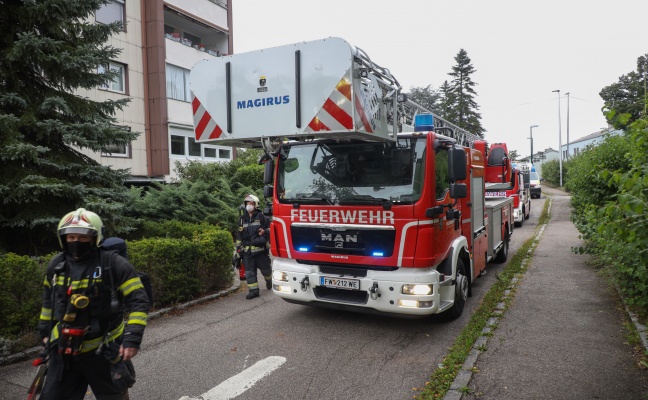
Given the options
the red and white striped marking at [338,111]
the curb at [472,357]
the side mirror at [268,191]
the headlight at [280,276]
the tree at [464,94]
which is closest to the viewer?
the curb at [472,357]

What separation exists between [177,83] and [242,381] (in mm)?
18551

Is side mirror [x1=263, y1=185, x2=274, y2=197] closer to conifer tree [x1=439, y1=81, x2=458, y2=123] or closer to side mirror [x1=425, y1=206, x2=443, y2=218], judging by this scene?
side mirror [x1=425, y1=206, x2=443, y2=218]

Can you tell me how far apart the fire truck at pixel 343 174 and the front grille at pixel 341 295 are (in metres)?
0.01

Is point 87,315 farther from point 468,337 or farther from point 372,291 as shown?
point 468,337

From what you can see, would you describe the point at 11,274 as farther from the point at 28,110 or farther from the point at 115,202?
the point at 28,110

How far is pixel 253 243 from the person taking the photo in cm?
790

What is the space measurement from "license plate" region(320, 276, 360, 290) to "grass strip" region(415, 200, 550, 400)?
1355mm

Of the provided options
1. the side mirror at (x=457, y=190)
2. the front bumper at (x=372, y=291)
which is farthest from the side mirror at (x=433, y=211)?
the front bumper at (x=372, y=291)

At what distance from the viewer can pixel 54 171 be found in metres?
7.98

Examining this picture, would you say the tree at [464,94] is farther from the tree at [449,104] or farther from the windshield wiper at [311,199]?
the windshield wiper at [311,199]

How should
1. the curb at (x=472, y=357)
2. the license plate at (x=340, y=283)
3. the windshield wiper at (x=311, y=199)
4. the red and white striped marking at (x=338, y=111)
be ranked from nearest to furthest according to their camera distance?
the curb at (x=472, y=357), the red and white striped marking at (x=338, y=111), the license plate at (x=340, y=283), the windshield wiper at (x=311, y=199)

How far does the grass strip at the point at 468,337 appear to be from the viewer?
4.27 metres

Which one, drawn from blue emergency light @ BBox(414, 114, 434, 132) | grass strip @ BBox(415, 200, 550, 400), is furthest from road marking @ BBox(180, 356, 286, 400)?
blue emergency light @ BBox(414, 114, 434, 132)

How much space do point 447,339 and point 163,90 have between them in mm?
→ 17186
